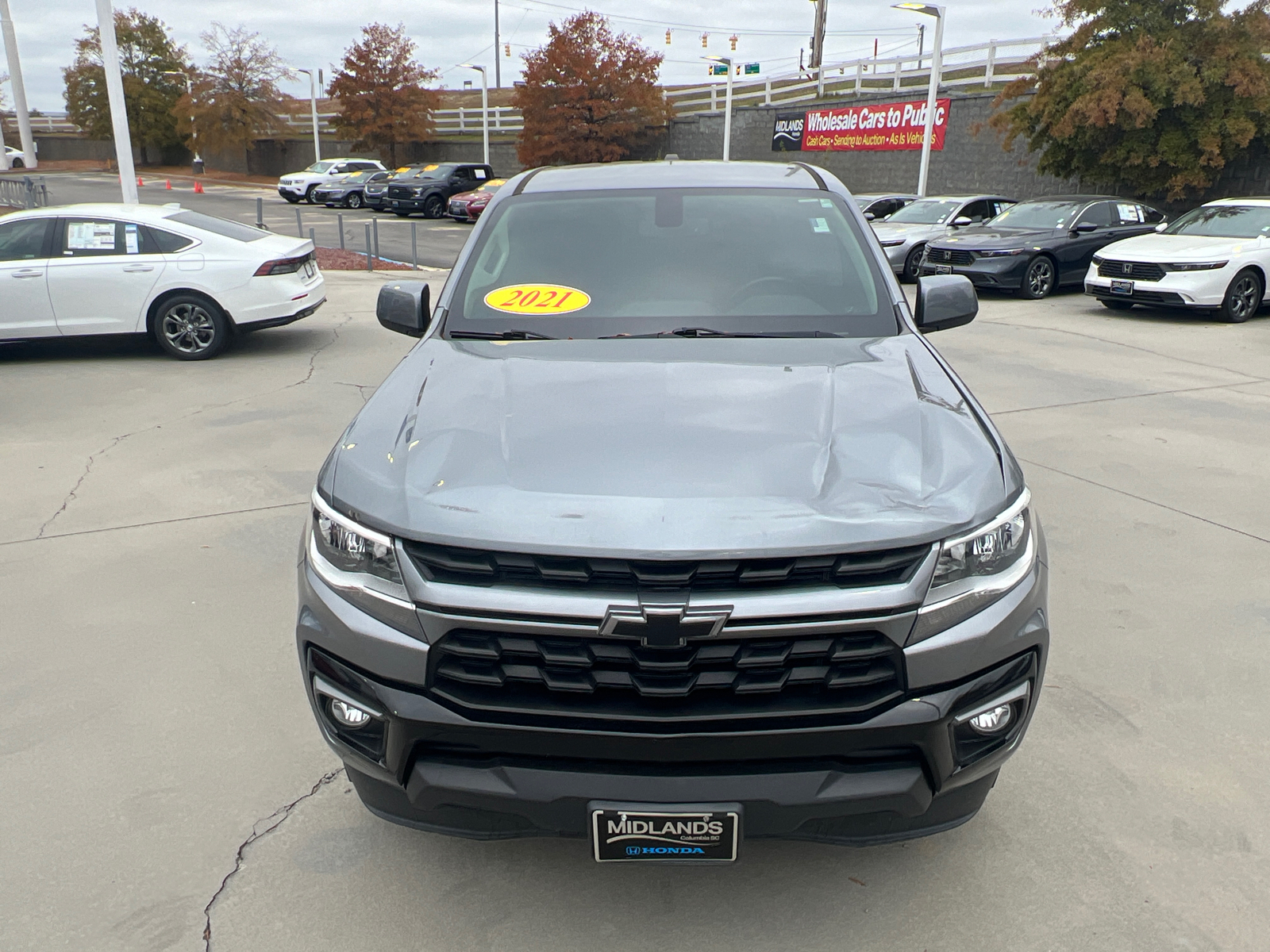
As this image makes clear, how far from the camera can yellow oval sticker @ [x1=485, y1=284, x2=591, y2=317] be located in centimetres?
344

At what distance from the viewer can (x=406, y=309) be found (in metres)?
3.81

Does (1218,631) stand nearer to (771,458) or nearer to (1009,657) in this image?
(1009,657)

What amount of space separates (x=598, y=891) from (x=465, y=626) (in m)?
0.96

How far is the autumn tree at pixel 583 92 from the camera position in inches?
1468

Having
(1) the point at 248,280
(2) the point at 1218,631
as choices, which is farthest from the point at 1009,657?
(1) the point at 248,280

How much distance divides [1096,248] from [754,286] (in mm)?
13501

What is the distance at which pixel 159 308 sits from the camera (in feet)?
30.5

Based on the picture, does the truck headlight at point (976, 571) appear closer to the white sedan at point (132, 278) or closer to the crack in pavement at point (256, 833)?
the crack in pavement at point (256, 833)

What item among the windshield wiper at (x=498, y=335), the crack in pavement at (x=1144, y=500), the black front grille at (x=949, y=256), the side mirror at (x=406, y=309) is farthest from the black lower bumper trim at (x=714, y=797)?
the black front grille at (x=949, y=256)

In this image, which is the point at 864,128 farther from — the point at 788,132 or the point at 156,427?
the point at 156,427

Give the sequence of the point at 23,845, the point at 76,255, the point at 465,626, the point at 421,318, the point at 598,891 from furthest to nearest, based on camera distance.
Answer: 1. the point at 76,255
2. the point at 421,318
3. the point at 23,845
4. the point at 598,891
5. the point at 465,626

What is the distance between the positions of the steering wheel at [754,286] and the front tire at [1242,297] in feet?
35.7

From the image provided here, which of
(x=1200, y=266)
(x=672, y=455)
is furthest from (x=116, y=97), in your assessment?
(x=672, y=455)

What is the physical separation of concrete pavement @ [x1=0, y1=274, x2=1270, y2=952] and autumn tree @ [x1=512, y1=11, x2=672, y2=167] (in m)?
33.8
